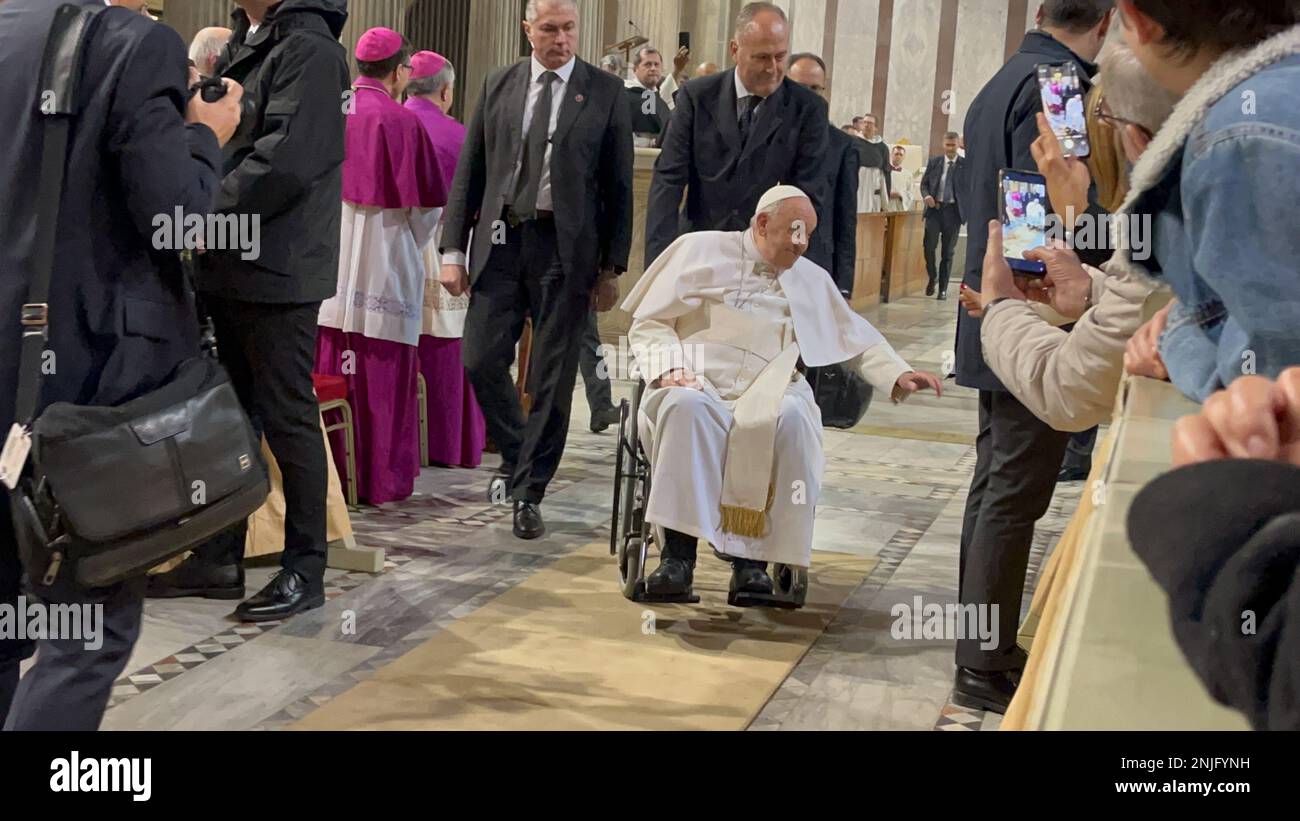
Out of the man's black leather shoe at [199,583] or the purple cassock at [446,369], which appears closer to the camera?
the man's black leather shoe at [199,583]

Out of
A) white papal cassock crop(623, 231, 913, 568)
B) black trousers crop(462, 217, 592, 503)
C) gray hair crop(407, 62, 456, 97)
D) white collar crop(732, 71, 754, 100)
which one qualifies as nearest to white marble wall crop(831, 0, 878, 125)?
gray hair crop(407, 62, 456, 97)

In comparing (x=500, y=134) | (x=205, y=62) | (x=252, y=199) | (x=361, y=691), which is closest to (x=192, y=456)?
(x=361, y=691)

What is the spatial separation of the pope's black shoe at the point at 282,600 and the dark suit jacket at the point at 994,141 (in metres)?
2.00

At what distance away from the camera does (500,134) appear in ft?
18.3

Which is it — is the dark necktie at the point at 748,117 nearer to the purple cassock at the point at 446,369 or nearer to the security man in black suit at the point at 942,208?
the purple cassock at the point at 446,369

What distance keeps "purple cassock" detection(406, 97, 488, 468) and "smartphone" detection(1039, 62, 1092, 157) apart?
12.4 ft

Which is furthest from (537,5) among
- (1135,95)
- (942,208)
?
(942,208)

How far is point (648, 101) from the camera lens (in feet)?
35.2

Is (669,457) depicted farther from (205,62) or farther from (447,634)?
(205,62)

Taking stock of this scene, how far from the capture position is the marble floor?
11.8 ft

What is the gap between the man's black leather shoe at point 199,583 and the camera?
4359 mm

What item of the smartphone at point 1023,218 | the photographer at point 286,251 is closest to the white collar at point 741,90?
the photographer at point 286,251

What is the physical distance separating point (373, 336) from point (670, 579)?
1.97 metres
